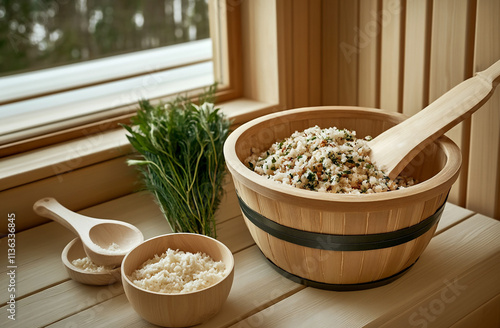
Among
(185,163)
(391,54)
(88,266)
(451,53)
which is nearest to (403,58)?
(391,54)

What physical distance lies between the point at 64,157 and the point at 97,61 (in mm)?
378

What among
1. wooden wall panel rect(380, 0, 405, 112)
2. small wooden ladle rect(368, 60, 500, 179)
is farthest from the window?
small wooden ladle rect(368, 60, 500, 179)

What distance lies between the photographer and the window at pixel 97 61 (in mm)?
1571

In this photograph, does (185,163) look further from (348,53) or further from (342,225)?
(348,53)

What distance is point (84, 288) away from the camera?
1232 mm

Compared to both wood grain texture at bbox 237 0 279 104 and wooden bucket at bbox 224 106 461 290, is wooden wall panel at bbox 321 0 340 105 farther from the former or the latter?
wooden bucket at bbox 224 106 461 290

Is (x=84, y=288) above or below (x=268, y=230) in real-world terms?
below

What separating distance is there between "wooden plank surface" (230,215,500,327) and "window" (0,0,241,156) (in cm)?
85

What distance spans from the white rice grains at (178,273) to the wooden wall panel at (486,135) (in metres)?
0.74

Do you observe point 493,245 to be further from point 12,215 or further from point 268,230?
point 12,215

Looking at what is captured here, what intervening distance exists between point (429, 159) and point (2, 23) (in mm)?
1145

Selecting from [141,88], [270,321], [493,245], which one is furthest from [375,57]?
[270,321]

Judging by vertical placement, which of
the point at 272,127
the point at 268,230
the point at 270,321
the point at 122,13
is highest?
the point at 122,13

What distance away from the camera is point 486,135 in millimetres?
1429
